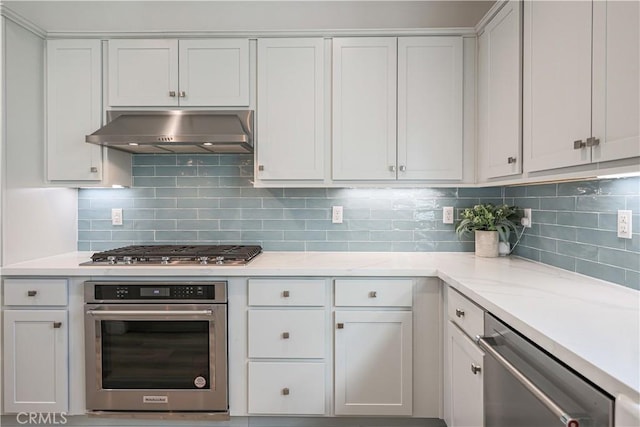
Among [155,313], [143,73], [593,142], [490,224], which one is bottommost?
[155,313]

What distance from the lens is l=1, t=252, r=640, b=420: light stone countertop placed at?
89cm

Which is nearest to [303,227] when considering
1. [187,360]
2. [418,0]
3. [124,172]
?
[187,360]

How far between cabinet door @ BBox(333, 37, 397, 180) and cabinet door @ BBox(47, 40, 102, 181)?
1.51 metres

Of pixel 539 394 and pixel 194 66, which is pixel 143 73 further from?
pixel 539 394

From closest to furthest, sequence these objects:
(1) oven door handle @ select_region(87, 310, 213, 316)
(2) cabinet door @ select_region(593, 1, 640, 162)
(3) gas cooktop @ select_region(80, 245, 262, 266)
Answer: (2) cabinet door @ select_region(593, 1, 640, 162) < (1) oven door handle @ select_region(87, 310, 213, 316) < (3) gas cooktop @ select_region(80, 245, 262, 266)

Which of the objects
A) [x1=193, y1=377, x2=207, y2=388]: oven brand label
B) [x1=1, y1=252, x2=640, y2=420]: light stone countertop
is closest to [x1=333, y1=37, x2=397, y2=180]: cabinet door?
[x1=1, y1=252, x2=640, y2=420]: light stone countertop

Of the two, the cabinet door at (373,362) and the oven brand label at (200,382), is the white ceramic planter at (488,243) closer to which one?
the cabinet door at (373,362)

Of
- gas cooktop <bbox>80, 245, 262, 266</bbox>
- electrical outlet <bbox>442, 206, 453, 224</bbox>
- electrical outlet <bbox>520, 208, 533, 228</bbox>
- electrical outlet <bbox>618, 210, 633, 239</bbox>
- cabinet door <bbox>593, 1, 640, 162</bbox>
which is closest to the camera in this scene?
cabinet door <bbox>593, 1, 640, 162</bbox>

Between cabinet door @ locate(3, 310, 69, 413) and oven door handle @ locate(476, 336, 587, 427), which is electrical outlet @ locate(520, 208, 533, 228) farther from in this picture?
cabinet door @ locate(3, 310, 69, 413)

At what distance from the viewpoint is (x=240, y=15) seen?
2.15 m

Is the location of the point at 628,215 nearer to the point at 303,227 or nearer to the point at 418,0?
the point at 418,0

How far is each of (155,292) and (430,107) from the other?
1.94 meters

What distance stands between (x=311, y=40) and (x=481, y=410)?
2144 mm

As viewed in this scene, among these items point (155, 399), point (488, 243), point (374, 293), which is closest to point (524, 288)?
point (374, 293)
